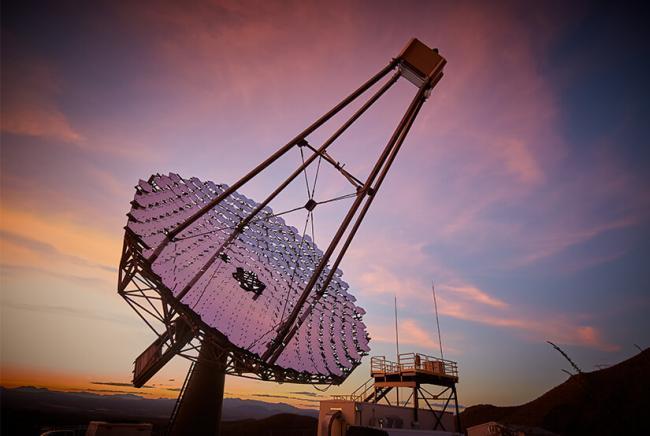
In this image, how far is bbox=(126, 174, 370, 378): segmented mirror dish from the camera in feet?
50.4

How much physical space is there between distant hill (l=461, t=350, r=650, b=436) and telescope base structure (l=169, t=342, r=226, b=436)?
139ft

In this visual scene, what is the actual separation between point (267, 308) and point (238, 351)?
5156mm

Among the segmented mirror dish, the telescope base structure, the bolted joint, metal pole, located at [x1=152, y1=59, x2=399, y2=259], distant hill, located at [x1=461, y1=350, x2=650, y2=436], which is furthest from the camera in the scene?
distant hill, located at [x1=461, y1=350, x2=650, y2=436]

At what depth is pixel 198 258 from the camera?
1805cm

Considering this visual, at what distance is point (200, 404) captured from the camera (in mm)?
17797

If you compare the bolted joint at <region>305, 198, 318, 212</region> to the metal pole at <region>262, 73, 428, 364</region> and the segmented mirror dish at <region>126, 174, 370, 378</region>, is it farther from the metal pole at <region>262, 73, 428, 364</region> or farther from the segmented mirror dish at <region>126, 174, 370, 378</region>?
the segmented mirror dish at <region>126, 174, 370, 378</region>

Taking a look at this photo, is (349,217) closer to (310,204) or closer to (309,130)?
(310,204)

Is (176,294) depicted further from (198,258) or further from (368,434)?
(368,434)

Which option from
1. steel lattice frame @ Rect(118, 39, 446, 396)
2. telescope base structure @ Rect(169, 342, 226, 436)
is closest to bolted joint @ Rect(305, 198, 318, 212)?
steel lattice frame @ Rect(118, 39, 446, 396)

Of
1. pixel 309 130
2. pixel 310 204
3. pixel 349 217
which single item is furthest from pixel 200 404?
pixel 309 130

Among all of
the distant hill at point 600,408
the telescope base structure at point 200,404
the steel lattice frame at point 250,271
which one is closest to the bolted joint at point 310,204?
the steel lattice frame at point 250,271

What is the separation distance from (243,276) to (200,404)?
6.58 metres

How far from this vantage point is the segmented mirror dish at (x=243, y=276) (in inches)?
605

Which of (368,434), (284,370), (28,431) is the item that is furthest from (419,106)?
(28,431)
